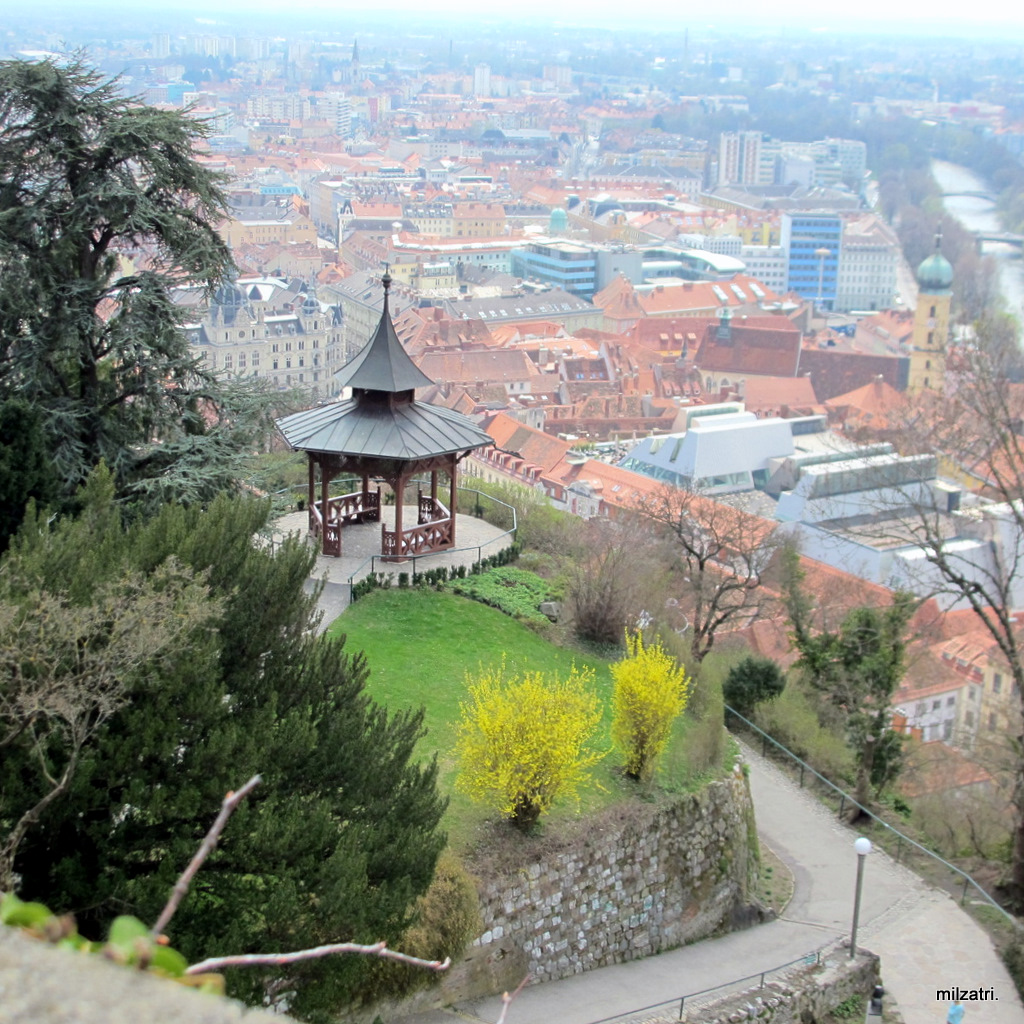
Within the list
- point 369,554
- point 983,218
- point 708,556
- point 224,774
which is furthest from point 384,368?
point 983,218

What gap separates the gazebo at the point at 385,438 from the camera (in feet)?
54.7

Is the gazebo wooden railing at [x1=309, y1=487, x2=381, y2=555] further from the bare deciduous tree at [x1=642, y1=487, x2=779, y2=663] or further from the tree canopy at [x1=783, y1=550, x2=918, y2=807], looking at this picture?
the tree canopy at [x1=783, y1=550, x2=918, y2=807]

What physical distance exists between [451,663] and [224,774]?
21.2ft

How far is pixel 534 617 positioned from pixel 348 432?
10.5 ft

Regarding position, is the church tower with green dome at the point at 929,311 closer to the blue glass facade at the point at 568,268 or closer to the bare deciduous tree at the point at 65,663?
the blue glass facade at the point at 568,268

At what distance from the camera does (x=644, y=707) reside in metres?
13.3

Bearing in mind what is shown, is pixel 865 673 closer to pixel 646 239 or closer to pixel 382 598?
pixel 382 598

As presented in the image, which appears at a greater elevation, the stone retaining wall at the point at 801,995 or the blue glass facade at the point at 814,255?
the stone retaining wall at the point at 801,995

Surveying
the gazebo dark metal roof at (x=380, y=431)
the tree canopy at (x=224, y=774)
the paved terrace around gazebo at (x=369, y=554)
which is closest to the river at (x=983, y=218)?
the paved terrace around gazebo at (x=369, y=554)

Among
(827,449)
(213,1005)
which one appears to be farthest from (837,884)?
(827,449)

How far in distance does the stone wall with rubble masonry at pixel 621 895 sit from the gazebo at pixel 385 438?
5.26 m

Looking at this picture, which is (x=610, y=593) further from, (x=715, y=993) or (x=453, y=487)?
(x=715, y=993)

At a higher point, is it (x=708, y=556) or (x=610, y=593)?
(x=610, y=593)

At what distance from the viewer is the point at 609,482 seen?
53.8 meters
